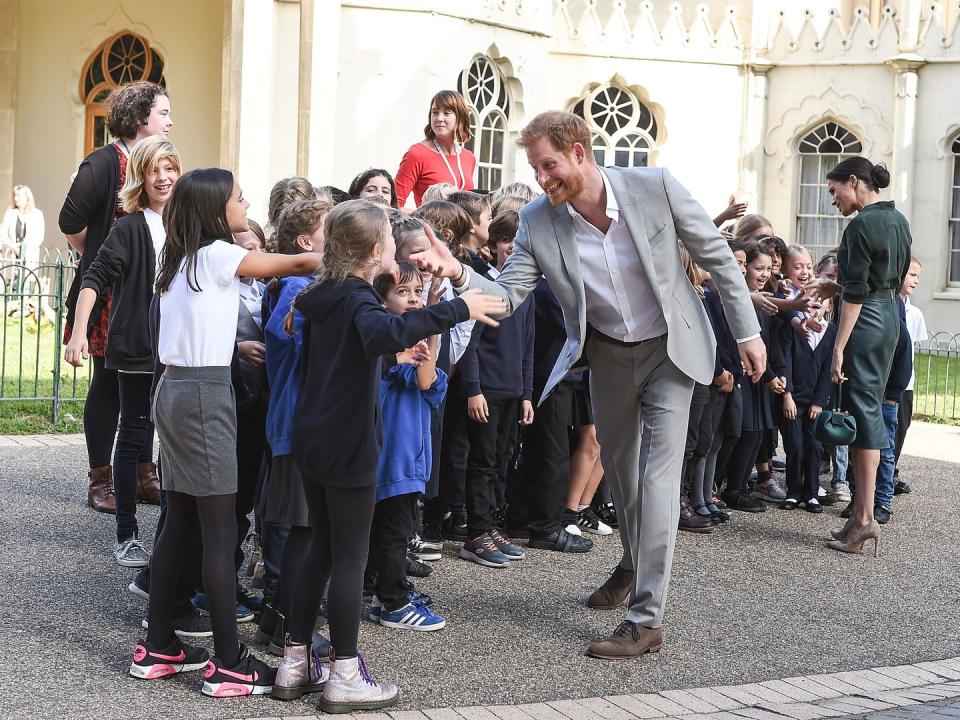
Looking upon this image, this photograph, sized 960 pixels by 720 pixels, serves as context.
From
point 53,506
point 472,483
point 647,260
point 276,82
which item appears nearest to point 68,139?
point 276,82

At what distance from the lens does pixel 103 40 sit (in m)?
20.4

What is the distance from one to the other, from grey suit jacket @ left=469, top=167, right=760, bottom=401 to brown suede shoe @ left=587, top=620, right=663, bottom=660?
39.6 inches

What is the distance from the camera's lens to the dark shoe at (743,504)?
28.0ft

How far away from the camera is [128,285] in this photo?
6270mm

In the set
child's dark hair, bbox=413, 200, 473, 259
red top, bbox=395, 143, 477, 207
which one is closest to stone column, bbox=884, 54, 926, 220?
red top, bbox=395, 143, 477, 207

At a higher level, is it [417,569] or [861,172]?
[861,172]

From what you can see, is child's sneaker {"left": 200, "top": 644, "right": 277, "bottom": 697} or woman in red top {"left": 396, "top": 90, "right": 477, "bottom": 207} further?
woman in red top {"left": 396, "top": 90, "right": 477, "bottom": 207}

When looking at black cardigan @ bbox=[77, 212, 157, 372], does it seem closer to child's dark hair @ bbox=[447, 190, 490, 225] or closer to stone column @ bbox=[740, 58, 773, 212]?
child's dark hair @ bbox=[447, 190, 490, 225]

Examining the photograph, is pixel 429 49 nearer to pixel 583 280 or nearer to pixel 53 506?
pixel 53 506

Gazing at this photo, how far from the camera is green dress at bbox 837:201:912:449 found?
291 inches

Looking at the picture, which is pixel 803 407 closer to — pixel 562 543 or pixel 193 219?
pixel 562 543

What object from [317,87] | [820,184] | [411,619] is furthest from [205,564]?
[820,184]

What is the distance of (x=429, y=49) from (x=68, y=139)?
5845 mm

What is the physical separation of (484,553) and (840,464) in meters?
3.49
